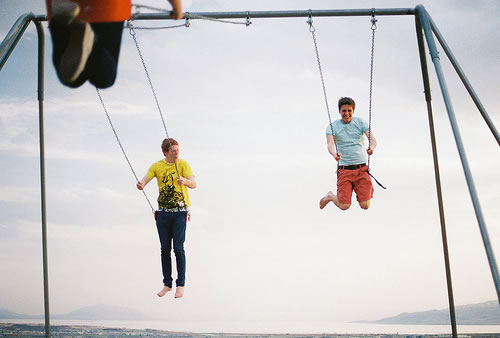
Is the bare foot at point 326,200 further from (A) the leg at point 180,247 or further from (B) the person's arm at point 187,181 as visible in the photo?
(A) the leg at point 180,247

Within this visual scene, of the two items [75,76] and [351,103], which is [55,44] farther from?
[351,103]

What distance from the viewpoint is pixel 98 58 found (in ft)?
11.5

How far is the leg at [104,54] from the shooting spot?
351 cm

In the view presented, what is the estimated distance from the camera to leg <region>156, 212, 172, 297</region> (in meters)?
6.04

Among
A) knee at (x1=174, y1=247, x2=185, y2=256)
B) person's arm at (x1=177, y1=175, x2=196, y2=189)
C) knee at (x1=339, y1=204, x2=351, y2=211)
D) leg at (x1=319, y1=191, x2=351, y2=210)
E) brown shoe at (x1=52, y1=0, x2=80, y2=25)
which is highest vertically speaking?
brown shoe at (x1=52, y1=0, x2=80, y2=25)

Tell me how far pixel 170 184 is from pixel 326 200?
2.07 metres

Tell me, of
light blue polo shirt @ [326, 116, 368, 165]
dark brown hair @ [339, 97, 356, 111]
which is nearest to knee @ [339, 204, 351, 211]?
light blue polo shirt @ [326, 116, 368, 165]

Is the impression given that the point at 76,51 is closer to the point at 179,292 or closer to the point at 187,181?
the point at 187,181

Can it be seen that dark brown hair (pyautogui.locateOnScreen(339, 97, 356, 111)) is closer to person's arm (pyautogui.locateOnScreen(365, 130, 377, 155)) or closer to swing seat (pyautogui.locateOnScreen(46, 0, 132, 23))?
person's arm (pyautogui.locateOnScreen(365, 130, 377, 155))

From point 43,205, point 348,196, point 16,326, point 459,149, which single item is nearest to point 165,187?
point 43,205

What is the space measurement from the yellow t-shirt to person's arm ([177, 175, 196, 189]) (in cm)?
5

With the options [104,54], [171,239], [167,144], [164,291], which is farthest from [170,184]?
[104,54]

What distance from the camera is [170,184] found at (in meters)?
6.12

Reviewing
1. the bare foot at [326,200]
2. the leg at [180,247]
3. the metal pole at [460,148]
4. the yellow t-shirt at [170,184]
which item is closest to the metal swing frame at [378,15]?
the metal pole at [460,148]
